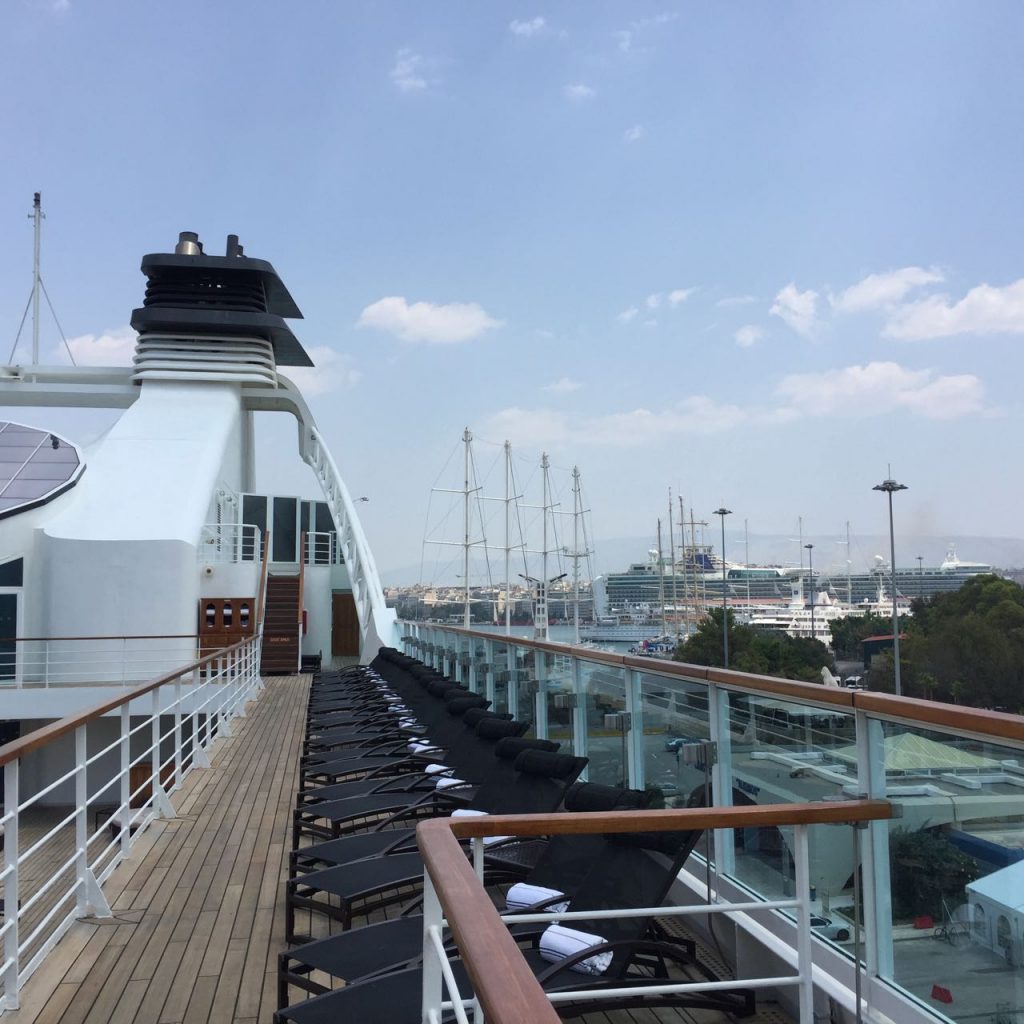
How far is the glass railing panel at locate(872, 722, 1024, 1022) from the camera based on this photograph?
6.00ft

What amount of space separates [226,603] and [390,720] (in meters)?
10.4

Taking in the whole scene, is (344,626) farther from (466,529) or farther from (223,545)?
(466,529)

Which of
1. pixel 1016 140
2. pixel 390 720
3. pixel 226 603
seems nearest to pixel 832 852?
pixel 390 720

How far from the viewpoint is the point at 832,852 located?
7.73 feet

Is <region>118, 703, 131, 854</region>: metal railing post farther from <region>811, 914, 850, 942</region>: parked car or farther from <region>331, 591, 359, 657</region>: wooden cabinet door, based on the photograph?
<region>331, 591, 359, 657</region>: wooden cabinet door

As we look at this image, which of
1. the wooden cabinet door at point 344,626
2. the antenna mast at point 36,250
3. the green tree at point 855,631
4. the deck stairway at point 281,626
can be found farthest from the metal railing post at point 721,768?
the green tree at point 855,631

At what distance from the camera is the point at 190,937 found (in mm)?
3611

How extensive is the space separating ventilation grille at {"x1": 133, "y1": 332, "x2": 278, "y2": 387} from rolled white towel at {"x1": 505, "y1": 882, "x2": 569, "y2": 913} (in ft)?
73.0

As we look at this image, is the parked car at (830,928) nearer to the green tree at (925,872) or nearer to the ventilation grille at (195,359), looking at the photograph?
the green tree at (925,872)

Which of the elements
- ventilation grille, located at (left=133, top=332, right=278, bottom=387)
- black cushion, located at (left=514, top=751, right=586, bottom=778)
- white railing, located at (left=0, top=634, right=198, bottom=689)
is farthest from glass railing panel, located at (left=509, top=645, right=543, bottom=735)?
ventilation grille, located at (left=133, top=332, right=278, bottom=387)

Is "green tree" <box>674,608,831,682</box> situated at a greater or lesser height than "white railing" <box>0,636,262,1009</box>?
lesser

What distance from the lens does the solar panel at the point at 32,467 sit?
15844 millimetres

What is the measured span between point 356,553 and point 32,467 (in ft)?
21.0

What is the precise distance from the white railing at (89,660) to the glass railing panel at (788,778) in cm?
1172
